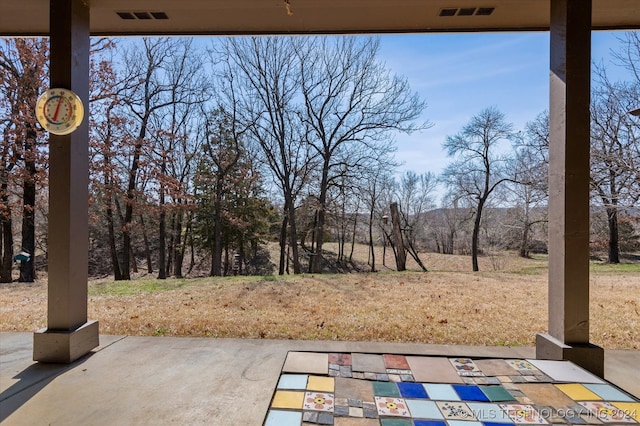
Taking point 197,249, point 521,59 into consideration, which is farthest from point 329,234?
point 521,59

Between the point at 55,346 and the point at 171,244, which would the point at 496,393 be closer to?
the point at 55,346

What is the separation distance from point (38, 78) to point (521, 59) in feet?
34.1

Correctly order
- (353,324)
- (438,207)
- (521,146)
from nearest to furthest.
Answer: (353,324) < (521,146) < (438,207)

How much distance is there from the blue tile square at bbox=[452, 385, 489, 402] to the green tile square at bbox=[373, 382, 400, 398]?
12.5 inches

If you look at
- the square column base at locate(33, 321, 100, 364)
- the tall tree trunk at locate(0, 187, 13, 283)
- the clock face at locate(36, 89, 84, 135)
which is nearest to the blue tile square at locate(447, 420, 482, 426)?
the square column base at locate(33, 321, 100, 364)

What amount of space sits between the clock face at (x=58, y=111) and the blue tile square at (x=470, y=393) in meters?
2.93

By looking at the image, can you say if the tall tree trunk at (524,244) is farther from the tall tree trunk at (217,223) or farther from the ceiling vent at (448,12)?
the ceiling vent at (448,12)

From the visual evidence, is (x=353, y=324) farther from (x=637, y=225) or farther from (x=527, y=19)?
(x=637, y=225)

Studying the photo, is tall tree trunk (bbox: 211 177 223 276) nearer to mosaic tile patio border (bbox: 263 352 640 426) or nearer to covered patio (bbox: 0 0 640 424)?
covered patio (bbox: 0 0 640 424)

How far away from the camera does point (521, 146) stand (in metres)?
9.91

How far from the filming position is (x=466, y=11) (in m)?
2.63

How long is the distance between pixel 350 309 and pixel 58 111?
3.44 meters

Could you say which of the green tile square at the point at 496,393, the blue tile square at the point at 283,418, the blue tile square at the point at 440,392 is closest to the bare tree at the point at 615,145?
the green tile square at the point at 496,393

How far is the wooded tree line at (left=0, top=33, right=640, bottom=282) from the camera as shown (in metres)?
7.39
